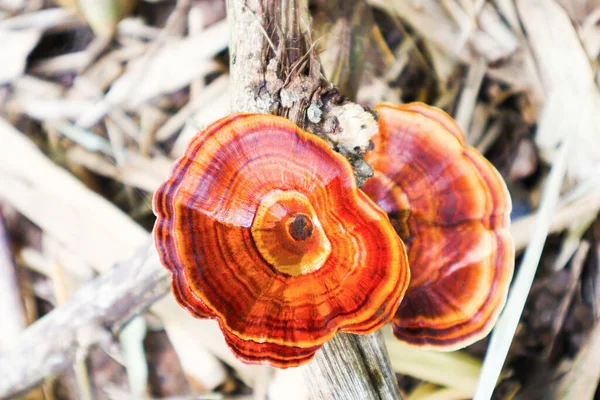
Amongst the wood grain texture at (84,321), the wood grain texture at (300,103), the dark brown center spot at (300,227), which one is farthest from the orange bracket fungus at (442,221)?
the wood grain texture at (84,321)

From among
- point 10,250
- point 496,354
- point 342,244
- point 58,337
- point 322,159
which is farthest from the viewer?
point 10,250

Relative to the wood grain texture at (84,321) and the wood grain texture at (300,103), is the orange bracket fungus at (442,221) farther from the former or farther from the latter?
the wood grain texture at (84,321)

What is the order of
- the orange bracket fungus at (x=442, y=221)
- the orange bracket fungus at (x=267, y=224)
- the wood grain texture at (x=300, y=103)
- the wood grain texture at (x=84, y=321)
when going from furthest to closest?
the wood grain texture at (x=84, y=321), the orange bracket fungus at (x=442, y=221), the wood grain texture at (x=300, y=103), the orange bracket fungus at (x=267, y=224)

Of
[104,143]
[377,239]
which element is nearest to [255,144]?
[377,239]

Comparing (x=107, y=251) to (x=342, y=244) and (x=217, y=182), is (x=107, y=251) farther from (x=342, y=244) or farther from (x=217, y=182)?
(x=342, y=244)

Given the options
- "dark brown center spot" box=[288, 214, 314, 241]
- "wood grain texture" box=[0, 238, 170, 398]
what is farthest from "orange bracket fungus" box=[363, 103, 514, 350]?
"wood grain texture" box=[0, 238, 170, 398]

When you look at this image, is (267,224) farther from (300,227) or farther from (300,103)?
(300,103)
